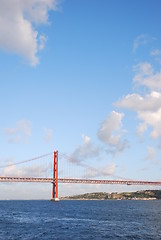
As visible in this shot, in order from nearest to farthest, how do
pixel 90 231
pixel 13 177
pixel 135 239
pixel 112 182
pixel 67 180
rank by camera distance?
pixel 135 239, pixel 90 231, pixel 13 177, pixel 67 180, pixel 112 182

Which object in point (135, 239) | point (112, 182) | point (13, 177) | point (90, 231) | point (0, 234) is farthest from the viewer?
point (112, 182)

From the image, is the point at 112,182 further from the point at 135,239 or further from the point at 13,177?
the point at 135,239

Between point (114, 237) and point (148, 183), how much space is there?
343 feet

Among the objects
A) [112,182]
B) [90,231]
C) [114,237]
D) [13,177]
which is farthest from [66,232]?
[112,182]

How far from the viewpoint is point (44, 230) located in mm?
36812

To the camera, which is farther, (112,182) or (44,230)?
(112,182)

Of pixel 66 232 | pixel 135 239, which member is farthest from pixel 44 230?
pixel 135 239

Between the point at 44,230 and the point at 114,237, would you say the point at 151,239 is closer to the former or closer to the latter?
the point at 114,237

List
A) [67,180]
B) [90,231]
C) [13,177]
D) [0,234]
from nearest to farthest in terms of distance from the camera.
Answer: [0,234] → [90,231] → [13,177] → [67,180]

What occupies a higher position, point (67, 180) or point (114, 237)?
point (67, 180)

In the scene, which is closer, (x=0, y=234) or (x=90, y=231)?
(x=0, y=234)

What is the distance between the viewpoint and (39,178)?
109750mm

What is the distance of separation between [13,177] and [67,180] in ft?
74.3

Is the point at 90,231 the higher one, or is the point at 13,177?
the point at 13,177
